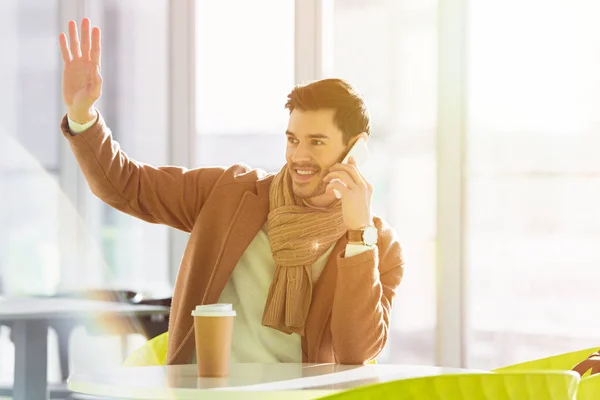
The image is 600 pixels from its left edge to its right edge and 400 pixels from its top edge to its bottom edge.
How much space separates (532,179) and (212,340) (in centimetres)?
276

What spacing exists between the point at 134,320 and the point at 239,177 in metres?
2.28

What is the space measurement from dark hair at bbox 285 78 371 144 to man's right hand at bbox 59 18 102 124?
46 cm

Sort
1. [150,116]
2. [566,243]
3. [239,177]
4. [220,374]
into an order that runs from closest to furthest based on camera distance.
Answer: [220,374], [239,177], [566,243], [150,116]

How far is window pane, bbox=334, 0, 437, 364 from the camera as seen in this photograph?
4121 millimetres

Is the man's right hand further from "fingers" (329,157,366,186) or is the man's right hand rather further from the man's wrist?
"fingers" (329,157,366,186)

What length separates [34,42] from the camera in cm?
475

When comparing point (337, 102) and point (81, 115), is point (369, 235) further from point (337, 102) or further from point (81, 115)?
point (81, 115)

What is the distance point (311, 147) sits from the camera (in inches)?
80.7

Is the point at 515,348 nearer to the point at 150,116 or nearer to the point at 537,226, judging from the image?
the point at 537,226

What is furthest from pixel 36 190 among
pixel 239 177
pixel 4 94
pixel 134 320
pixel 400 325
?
pixel 239 177

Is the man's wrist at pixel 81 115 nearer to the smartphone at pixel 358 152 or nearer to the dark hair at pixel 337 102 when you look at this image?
the dark hair at pixel 337 102

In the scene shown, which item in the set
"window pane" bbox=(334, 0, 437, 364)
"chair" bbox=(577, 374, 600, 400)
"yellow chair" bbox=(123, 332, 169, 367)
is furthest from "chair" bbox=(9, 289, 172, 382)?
"chair" bbox=(577, 374, 600, 400)

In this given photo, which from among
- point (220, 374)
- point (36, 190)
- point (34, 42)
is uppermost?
point (34, 42)

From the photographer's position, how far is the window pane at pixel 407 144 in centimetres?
412
